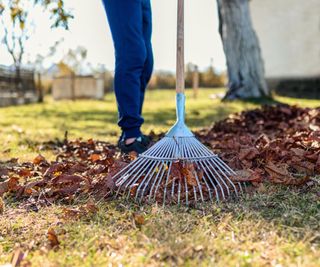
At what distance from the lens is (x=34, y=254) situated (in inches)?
57.0

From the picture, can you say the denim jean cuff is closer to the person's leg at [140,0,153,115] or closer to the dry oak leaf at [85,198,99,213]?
the person's leg at [140,0,153,115]

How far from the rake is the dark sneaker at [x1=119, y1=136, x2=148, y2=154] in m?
0.58

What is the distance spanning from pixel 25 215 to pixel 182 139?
770 mm

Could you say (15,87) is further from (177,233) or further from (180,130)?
(177,233)

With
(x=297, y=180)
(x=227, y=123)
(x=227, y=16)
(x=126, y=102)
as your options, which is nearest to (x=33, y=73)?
(x=227, y=16)

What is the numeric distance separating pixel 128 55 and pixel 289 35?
9.77 m

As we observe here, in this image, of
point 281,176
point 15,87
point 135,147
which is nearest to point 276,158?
point 281,176

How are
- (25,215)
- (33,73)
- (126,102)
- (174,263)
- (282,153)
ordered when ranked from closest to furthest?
(174,263) < (25,215) < (282,153) < (126,102) < (33,73)

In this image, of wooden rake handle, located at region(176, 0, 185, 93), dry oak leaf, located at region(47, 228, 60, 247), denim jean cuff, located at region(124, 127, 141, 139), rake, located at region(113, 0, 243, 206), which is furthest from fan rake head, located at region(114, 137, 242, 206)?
denim jean cuff, located at region(124, 127, 141, 139)

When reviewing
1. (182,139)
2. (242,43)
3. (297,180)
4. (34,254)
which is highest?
(242,43)

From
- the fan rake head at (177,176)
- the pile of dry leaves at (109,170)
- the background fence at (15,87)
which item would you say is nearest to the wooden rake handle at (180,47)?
the fan rake head at (177,176)

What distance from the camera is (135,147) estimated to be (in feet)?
9.04

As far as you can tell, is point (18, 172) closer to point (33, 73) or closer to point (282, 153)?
point (282, 153)

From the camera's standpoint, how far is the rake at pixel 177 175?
6.16 ft
